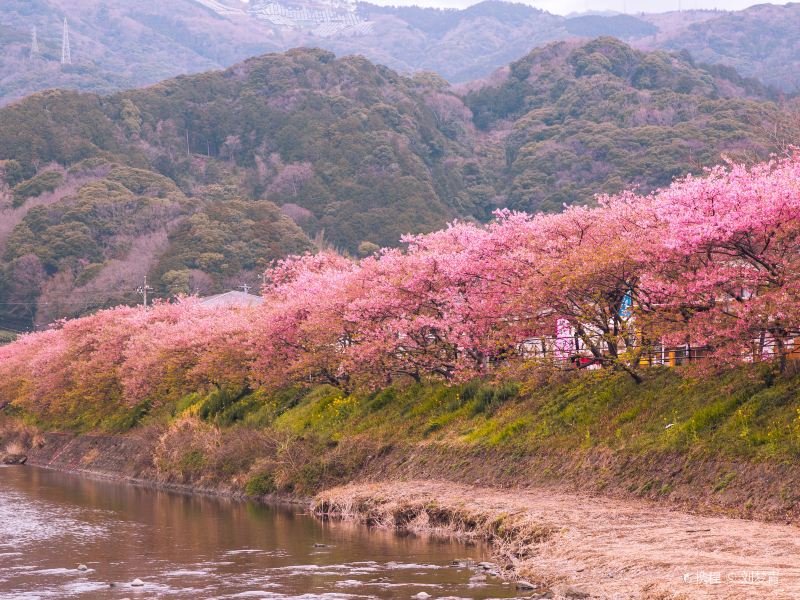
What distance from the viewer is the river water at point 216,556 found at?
67.4 ft

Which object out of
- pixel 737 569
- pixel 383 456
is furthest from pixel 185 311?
pixel 737 569

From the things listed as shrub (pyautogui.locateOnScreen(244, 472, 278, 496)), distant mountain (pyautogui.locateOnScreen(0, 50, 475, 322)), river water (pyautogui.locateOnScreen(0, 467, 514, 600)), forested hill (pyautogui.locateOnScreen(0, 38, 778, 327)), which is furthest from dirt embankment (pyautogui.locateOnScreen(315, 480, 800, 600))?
forested hill (pyautogui.locateOnScreen(0, 38, 778, 327))

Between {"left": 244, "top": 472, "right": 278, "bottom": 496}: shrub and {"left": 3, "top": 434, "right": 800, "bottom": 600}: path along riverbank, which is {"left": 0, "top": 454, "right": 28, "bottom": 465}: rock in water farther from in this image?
{"left": 3, "top": 434, "right": 800, "bottom": 600}: path along riverbank

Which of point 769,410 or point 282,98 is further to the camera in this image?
point 282,98

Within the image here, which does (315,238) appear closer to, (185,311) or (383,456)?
(185,311)

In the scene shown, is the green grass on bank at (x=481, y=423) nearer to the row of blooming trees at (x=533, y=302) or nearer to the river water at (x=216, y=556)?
the row of blooming trees at (x=533, y=302)

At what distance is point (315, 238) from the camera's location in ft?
446

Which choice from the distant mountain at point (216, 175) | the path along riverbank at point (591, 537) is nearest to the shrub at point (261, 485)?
the path along riverbank at point (591, 537)

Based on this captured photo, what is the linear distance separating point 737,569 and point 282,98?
529 ft

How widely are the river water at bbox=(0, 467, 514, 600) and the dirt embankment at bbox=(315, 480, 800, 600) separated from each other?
3.27 feet

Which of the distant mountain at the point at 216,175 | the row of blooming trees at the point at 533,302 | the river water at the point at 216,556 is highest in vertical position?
the distant mountain at the point at 216,175

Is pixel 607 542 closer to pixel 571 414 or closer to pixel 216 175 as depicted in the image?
pixel 571 414

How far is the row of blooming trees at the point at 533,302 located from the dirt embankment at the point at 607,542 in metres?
5.07

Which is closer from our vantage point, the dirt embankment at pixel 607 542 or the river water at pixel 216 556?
the dirt embankment at pixel 607 542
